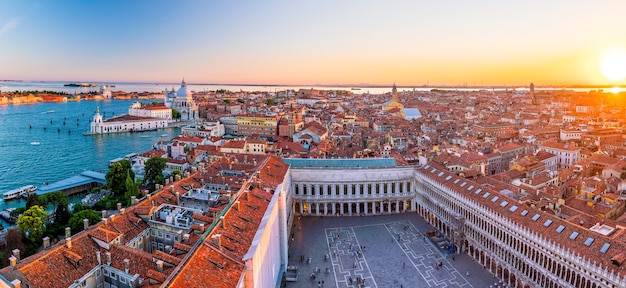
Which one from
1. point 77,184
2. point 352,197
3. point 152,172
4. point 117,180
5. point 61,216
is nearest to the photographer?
point 61,216

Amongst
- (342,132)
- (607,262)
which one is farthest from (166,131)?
(607,262)

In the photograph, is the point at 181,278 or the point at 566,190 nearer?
the point at 181,278

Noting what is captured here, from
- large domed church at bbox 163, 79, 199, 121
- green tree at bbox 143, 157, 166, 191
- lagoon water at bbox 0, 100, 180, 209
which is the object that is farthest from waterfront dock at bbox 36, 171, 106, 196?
large domed church at bbox 163, 79, 199, 121

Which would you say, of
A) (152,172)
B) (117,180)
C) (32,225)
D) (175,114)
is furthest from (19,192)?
(175,114)

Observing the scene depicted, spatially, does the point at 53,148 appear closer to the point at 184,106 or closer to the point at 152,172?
the point at 152,172

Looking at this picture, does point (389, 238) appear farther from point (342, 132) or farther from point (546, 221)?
point (342, 132)

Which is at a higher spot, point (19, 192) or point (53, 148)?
point (53, 148)

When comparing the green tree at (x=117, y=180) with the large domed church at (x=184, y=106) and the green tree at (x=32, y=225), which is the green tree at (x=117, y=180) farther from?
the large domed church at (x=184, y=106)

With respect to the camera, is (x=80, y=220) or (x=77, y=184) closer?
(x=80, y=220)
